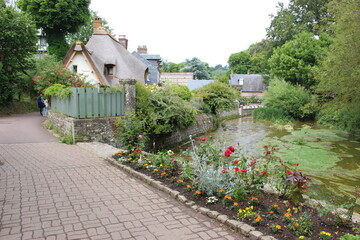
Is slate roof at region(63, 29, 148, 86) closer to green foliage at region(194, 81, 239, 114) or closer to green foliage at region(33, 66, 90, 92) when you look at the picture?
green foliage at region(194, 81, 239, 114)

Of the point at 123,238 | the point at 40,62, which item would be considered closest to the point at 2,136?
the point at 123,238

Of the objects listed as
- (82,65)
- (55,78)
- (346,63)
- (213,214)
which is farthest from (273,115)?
(213,214)

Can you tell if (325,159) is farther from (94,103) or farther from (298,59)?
(298,59)

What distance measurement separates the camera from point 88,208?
4.71m

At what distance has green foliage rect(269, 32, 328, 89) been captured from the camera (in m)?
31.1

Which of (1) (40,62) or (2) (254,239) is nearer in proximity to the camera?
(2) (254,239)

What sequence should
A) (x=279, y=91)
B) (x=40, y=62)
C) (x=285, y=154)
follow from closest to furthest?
(x=285, y=154) → (x=40, y=62) → (x=279, y=91)

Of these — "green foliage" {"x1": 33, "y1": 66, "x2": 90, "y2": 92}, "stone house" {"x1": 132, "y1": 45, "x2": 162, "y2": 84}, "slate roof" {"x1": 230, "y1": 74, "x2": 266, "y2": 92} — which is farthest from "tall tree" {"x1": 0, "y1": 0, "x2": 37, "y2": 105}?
"slate roof" {"x1": 230, "y1": 74, "x2": 266, "y2": 92}

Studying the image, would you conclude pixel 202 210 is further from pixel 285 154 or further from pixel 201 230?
pixel 285 154

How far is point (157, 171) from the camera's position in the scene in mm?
6562

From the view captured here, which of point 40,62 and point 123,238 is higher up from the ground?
point 40,62

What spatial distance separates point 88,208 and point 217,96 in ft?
66.7

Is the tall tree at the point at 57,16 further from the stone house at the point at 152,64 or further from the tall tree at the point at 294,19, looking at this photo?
the tall tree at the point at 294,19

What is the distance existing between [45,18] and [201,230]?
32.0 m
